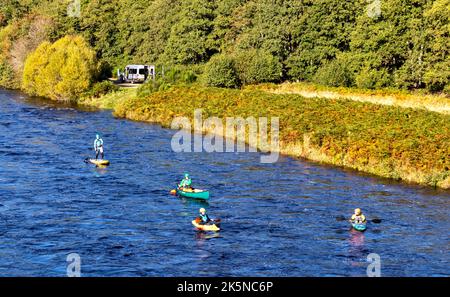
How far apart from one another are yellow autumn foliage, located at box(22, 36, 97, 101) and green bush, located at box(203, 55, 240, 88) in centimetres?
1879

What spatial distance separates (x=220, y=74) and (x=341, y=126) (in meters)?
34.0

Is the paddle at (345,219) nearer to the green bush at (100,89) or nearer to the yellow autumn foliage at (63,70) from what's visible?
the green bush at (100,89)

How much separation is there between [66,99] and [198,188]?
58253mm

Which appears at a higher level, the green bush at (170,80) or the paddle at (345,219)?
the green bush at (170,80)

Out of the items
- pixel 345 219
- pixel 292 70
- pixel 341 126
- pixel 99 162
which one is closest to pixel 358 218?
pixel 345 219

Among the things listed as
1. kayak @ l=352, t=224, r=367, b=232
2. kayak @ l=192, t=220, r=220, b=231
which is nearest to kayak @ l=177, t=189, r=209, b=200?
kayak @ l=192, t=220, r=220, b=231

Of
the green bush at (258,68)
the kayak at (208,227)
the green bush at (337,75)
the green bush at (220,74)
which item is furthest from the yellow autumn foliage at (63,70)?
the kayak at (208,227)

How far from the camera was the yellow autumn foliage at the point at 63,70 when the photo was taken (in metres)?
104

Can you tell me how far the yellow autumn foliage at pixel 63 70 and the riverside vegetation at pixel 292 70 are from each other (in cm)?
18

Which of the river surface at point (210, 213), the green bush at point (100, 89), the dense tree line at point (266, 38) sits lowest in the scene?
the river surface at point (210, 213)

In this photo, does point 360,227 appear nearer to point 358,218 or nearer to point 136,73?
point 358,218

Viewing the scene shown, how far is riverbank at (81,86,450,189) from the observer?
2199 inches
